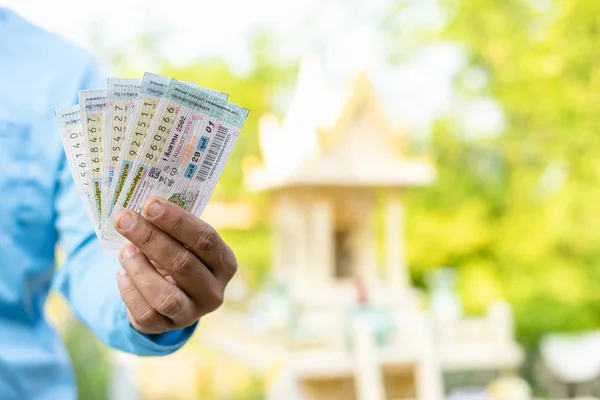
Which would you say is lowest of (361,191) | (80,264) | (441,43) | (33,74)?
(80,264)

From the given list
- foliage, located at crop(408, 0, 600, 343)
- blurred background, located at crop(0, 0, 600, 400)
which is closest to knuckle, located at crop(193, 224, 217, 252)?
blurred background, located at crop(0, 0, 600, 400)

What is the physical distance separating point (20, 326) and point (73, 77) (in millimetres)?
380

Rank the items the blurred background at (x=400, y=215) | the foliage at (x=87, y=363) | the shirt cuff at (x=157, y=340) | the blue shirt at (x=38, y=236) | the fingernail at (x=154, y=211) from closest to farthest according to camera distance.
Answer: the fingernail at (x=154, y=211) → the shirt cuff at (x=157, y=340) → the blue shirt at (x=38, y=236) → the blurred background at (x=400, y=215) → the foliage at (x=87, y=363)

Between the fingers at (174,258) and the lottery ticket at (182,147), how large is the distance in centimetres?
4

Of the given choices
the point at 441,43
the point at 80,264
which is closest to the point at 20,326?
the point at 80,264

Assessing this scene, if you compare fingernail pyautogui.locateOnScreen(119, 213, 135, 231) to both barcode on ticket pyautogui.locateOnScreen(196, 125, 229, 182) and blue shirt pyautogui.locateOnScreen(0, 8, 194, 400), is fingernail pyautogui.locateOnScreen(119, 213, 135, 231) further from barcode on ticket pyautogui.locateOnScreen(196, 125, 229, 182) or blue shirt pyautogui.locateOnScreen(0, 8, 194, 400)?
blue shirt pyautogui.locateOnScreen(0, 8, 194, 400)

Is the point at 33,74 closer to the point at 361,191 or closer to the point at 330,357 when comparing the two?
the point at 330,357

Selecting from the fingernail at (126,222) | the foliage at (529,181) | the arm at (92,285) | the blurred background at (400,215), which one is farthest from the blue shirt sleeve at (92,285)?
the foliage at (529,181)

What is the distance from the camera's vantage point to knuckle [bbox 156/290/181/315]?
0.79m

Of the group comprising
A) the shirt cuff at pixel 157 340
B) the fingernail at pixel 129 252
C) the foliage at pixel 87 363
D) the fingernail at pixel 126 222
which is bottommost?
the shirt cuff at pixel 157 340

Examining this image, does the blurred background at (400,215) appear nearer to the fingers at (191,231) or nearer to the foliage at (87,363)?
the foliage at (87,363)

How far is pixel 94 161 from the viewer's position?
31.1 inches

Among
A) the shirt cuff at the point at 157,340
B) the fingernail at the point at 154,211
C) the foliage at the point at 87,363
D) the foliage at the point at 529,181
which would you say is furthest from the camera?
the foliage at the point at 87,363

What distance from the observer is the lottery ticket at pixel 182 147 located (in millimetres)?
759
